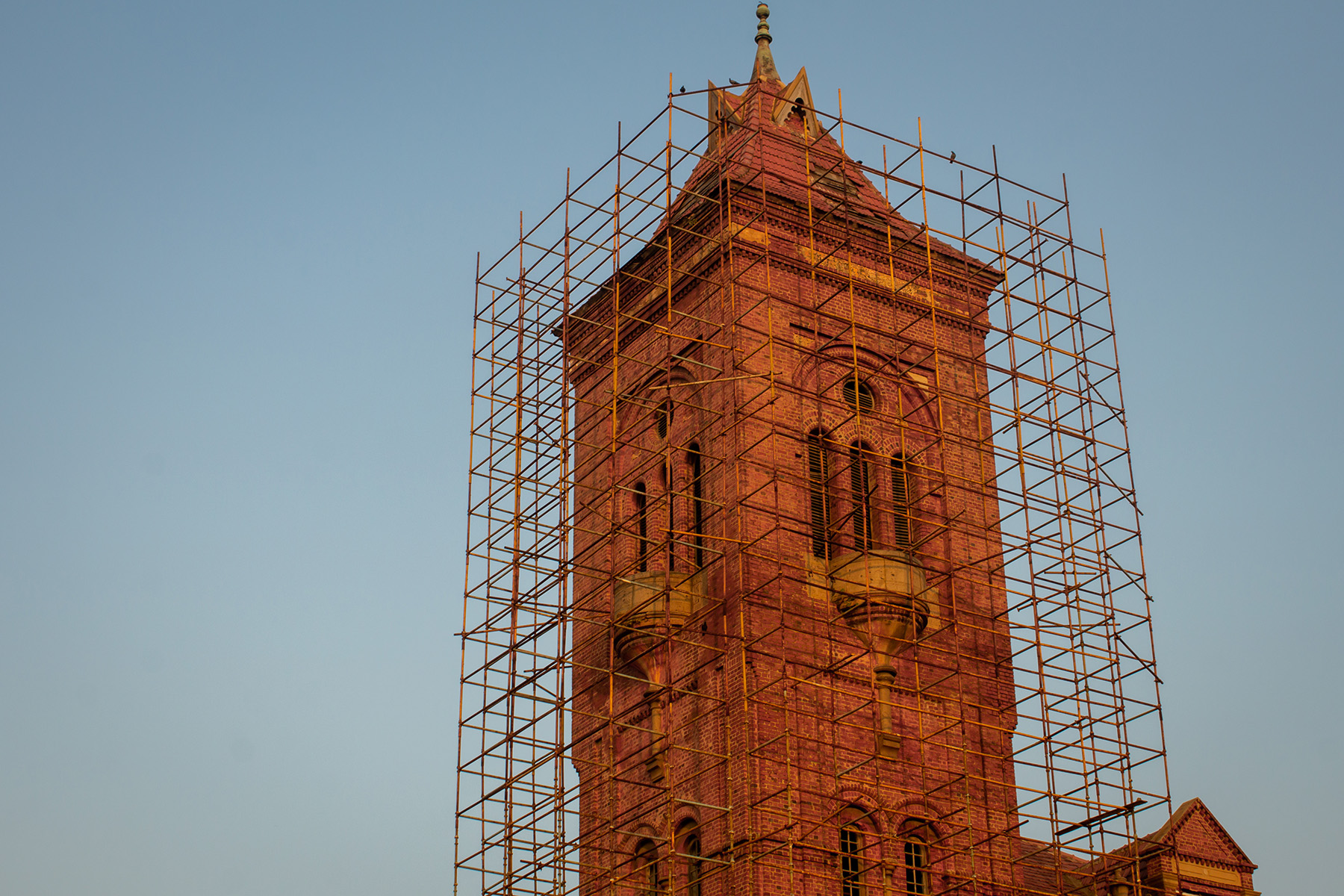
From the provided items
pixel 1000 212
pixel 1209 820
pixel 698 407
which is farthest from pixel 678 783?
pixel 1000 212

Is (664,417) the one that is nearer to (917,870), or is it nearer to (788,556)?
(788,556)

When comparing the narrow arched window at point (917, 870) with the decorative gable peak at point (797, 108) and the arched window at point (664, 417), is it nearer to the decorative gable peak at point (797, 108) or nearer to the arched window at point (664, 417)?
the arched window at point (664, 417)

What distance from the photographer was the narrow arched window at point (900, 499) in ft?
109

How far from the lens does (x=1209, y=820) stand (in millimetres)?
33656

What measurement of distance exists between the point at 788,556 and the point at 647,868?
526cm

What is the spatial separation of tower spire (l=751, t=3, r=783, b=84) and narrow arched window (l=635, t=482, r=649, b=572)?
33.8 ft

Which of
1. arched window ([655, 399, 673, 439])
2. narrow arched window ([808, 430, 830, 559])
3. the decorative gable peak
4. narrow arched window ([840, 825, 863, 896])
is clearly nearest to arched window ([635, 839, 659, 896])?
narrow arched window ([840, 825, 863, 896])

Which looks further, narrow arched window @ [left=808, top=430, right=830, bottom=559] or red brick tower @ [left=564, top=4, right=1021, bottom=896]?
narrow arched window @ [left=808, top=430, right=830, bottom=559]

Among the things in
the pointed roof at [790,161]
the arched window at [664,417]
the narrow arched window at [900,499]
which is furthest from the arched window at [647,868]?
the pointed roof at [790,161]

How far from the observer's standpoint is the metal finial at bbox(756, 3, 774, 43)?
41.7m

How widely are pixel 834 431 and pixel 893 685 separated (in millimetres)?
4769

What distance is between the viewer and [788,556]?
31484mm

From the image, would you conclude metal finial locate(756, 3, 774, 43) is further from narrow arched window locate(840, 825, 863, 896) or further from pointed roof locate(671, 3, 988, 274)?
narrow arched window locate(840, 825, 863, 896)

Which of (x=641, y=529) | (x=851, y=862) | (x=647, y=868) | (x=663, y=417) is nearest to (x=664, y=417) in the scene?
(x=663, y=417)
